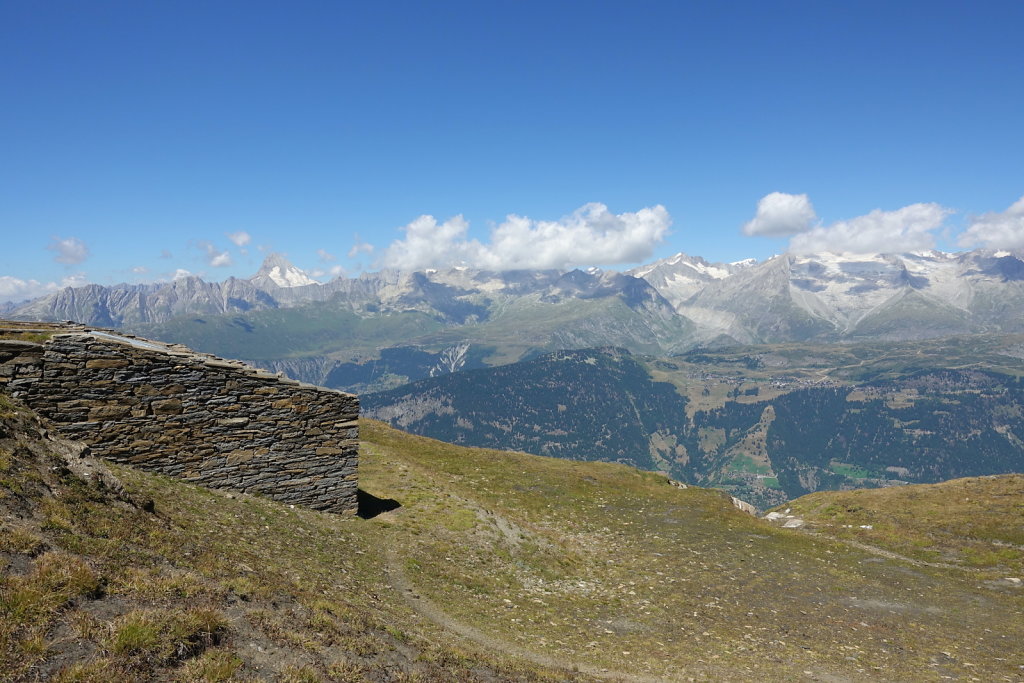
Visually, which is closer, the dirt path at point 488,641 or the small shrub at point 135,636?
the small shrub at point 135,636

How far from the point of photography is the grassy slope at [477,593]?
470 inches

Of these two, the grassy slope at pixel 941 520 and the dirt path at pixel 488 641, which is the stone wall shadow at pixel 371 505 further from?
the grassy slope at pixel 941 520

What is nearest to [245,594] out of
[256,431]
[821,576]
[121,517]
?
[121,517]

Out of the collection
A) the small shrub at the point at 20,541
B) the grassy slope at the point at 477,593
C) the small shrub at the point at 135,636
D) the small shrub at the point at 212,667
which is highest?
the small shrub at the point at 20,541

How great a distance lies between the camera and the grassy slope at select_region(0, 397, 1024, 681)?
11.9m

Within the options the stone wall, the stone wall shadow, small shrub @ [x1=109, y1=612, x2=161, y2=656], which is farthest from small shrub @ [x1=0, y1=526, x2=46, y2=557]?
the stone wall shadow

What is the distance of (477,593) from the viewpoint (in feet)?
87.0

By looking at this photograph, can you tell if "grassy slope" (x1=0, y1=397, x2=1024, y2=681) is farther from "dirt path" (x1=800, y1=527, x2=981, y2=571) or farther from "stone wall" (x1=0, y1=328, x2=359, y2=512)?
"stone wall" (x1=0, y1=328, x2=359, y2=512)

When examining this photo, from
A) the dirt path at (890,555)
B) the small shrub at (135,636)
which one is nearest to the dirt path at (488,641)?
the small shrub at (135,636)

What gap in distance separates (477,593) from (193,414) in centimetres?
1685

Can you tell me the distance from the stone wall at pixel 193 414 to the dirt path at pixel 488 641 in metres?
8.30

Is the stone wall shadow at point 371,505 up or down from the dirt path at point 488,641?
up

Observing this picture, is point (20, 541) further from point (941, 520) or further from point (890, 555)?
point (941, 520)

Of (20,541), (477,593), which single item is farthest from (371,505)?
(20,541)
